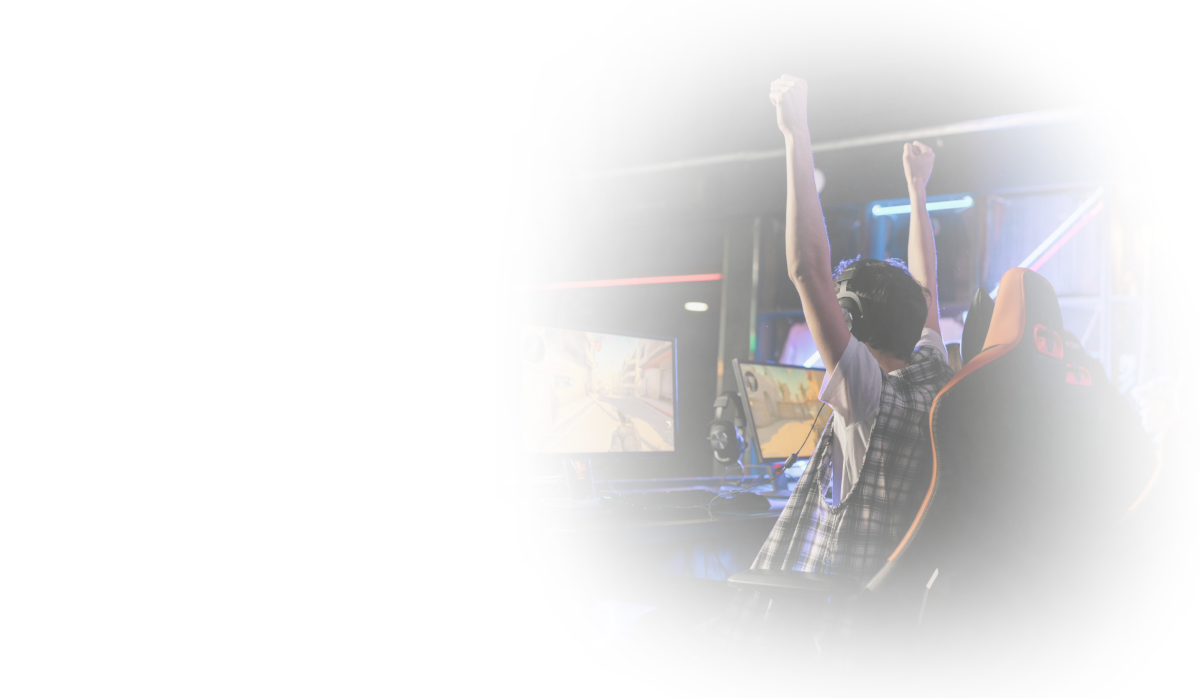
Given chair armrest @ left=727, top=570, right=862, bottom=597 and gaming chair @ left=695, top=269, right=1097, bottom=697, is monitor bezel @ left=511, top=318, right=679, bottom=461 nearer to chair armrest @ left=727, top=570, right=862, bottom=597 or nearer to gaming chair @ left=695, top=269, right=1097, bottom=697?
chair armrest @ left=727, top=570, right=862, bottom=597

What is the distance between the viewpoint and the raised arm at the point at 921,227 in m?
1.10

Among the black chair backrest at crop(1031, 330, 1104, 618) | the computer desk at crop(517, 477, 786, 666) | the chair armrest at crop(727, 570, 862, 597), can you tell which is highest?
the black chair backrest at crop(1031, 330, 1104, 618)

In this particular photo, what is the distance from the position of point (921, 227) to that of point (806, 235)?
0.39 metres

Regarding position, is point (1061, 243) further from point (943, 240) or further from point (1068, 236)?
point (943, 240)

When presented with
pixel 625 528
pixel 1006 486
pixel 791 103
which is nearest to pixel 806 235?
pixel 791 103

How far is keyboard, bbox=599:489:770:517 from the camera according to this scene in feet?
4.55

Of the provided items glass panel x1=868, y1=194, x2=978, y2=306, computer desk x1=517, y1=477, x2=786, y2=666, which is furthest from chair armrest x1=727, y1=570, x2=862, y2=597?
glass panel x1=868, y1=194, x2=978, y2=306

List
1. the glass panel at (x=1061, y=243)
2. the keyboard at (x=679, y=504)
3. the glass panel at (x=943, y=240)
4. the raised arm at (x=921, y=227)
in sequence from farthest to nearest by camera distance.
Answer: the glass panel at (x=943, y=240)
the keyboard at (x=679, y=504)
the raised arm at (x=921, y=227)
the glass panel at (x=1061, y=243)

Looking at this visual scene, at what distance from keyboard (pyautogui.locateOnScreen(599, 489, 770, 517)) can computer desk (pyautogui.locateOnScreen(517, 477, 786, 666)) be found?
31 millimetres

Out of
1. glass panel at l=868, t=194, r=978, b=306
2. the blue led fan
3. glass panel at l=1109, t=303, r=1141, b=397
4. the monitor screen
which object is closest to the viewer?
glass panel at l=1109, t=303, r=1141, b=397

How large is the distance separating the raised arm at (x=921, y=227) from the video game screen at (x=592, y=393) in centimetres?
65

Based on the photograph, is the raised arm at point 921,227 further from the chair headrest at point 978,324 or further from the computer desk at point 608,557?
the computer desk at point 608,557

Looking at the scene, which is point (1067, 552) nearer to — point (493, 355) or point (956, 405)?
point (956, 405)

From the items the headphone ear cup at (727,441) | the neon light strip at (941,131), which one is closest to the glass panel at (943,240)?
the headphone ear cup at (727,441)
